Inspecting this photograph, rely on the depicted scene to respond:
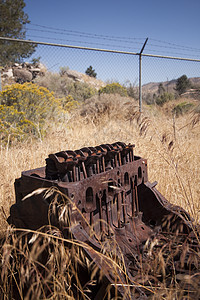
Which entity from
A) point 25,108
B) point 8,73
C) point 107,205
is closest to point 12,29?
point 8,73

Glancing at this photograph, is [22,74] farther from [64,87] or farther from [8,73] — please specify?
[64,87]

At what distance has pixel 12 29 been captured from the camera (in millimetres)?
22312

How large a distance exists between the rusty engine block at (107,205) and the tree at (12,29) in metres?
21.9

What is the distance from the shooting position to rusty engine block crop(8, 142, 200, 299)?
1.33 metres

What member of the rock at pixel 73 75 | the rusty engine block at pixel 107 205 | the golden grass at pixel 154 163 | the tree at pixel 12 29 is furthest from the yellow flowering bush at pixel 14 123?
the rock at pixel 73 75

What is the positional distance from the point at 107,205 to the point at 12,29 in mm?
25097

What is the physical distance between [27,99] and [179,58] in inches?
191

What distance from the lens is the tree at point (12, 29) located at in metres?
21.3

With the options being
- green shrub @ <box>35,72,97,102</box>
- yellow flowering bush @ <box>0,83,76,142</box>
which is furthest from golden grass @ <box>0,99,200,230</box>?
green shrub @ <box>35,72,97,102</box>

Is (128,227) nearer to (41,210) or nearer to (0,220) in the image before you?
(41,210)

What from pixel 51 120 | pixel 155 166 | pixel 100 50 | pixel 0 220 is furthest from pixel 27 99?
pixel 0 220

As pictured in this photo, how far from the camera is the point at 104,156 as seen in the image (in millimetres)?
1808

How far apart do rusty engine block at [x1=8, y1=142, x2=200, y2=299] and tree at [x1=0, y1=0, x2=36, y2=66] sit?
21.9 m

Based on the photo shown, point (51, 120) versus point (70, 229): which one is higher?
point (51, 120)
